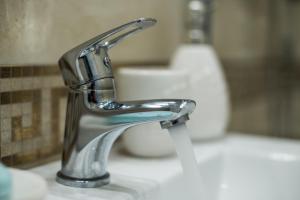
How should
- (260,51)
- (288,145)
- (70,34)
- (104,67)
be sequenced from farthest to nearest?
1. (260,51)
2. (288,145)
3. (70,34)
4. (104,67)

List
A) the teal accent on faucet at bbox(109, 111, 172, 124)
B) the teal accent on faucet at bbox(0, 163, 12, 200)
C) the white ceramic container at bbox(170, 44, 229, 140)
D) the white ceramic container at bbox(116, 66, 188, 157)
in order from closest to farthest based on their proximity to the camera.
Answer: the teal accent on faucet at bbox(0, 163, 12, 200) < the teal accent on faucet at bbox(109, 111, 172, 124) < the white ceramic container at bbox(116, 66, 188, 157) < the white ceramic container at bbox(170, 44, 229, 140)

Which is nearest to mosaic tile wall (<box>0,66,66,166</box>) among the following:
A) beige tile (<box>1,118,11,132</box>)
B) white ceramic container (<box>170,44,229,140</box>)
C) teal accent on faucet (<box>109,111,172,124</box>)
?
beige tile (<box>1,118,11,132</box>)

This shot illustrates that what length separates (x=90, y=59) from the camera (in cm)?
44

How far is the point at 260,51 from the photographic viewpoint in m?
1.07

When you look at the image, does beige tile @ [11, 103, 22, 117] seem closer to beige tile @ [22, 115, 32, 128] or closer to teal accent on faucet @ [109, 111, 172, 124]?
beige tile @ [22, 115, 32, 128]

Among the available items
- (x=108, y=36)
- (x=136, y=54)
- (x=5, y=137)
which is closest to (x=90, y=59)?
(x=108, y=36)

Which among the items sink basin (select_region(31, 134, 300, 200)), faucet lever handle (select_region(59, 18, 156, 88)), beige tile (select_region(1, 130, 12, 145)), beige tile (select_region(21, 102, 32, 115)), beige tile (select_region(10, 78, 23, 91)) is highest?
faucet lever handle (select_region(59, 18, 156, 88))

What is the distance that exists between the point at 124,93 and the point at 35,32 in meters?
0.15

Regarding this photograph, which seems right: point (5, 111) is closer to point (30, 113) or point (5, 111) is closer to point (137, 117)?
point (30, 113)

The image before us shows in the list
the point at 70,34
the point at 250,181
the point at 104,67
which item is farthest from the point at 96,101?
the point at 250,181

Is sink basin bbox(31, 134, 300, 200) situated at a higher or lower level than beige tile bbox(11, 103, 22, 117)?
lower

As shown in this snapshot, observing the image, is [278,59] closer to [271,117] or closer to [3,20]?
[271,117]

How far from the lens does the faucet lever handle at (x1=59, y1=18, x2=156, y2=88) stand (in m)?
0.44

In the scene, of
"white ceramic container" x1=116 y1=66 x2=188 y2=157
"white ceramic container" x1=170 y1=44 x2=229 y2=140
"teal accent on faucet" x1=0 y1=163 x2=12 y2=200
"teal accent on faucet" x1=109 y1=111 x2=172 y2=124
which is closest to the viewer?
"teal accent on faucet" x1=0 y1=163 x2=12 y2=200
